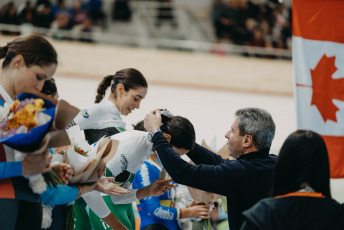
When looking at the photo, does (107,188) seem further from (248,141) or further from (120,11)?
(120,11)

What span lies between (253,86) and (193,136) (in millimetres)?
6129

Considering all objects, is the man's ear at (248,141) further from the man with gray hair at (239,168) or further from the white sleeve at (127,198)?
the white sleeve at (127,198)

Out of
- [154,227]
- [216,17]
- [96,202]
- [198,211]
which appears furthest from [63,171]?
[216,17]

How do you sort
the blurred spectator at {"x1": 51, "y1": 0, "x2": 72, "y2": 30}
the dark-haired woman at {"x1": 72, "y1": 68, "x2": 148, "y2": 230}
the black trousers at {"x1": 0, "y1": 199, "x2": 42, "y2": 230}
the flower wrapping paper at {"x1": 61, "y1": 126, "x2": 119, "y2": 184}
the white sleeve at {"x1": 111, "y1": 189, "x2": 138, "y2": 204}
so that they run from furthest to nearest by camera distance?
the blurred spectator at {"x1": 51, "y1": 0, "x2": 72, "y2": 30} < the dark-haired woman at {"x1": 72, "y1": 68, "x2": 148, "y2": 230} < the white sleeve at {"x1": 111, "y1": 189, "x2": 138, "y2": 204} < the flower wrapping paper at {"x1": 61, "y1": 126, "x2": 119, "y2": 184} < the black trousers at {"x1": 0, "y1": 199, "x2": 42, "y2": 230}

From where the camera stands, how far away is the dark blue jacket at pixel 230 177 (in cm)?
257

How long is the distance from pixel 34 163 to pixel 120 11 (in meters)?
10.2

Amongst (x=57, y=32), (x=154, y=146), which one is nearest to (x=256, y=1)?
(x=57, y=32)

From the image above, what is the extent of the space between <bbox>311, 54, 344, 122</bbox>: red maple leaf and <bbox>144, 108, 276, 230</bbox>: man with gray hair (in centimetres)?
88

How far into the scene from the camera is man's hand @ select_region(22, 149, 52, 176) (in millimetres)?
1971

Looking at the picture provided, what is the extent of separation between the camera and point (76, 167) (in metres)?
2.29

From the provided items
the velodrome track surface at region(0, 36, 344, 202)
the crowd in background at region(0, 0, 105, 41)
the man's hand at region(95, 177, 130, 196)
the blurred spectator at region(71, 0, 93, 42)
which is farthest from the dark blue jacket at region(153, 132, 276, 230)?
the blurred spectator at region(71, 0, 93, 42)

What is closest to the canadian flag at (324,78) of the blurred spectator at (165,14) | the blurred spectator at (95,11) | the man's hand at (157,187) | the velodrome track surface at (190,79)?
the man's hand at (157,187)

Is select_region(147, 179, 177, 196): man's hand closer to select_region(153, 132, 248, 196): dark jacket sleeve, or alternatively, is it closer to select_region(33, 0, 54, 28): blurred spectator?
select_region(153, 132, 248, 196): dark jacket sleeve

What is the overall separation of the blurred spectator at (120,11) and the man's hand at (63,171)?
9.95 metres
